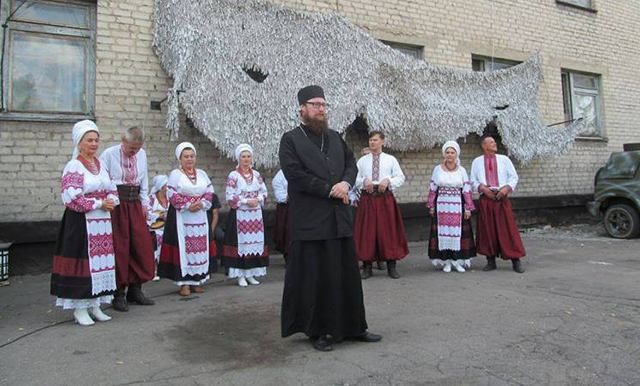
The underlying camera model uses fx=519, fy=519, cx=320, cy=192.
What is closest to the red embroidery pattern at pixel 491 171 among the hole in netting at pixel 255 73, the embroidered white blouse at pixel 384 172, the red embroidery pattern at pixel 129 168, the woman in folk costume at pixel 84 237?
the embroidered white blouse at pixel 384 172

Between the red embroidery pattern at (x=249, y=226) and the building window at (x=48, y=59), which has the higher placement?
the building window at (x=48, y=59)

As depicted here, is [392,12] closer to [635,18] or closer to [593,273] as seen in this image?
[593,273]

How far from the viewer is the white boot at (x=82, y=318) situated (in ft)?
15.2

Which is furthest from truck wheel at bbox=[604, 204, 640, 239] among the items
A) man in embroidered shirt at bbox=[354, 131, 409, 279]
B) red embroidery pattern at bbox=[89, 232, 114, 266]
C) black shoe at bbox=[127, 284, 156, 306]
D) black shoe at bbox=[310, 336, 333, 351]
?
red embroidery pattern at bbox=[89, 232, 114, 266]

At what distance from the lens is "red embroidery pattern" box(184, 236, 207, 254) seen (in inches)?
230

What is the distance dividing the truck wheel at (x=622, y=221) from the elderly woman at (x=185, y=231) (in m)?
8.53

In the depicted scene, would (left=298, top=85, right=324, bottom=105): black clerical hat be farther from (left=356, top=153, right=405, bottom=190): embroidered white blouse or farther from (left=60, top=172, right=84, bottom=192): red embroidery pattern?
(left=356, top=153, right=405, bottom=190): embroidered white blouse

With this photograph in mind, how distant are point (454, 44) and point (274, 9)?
178 inches

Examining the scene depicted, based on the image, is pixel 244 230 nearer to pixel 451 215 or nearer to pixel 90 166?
pixel 90 166

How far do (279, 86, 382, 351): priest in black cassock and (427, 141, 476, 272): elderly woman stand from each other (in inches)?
135

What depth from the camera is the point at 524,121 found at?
1102cm

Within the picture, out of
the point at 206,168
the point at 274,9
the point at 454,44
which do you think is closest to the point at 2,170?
the point at 206,168

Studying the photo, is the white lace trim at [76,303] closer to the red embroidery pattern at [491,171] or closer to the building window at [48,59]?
the building window at [48,59]

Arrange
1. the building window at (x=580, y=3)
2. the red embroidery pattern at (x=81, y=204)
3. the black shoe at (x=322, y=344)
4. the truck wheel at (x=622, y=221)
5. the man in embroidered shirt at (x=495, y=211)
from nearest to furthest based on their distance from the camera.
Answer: the black shoe at (x=322, y=344), the red embroidery pattern at (x=81, y=204), the man in embroidered shirt at (x=495, y=211), the truck wheel at (x=622, y=221), the building window at (x=580, y=3)
